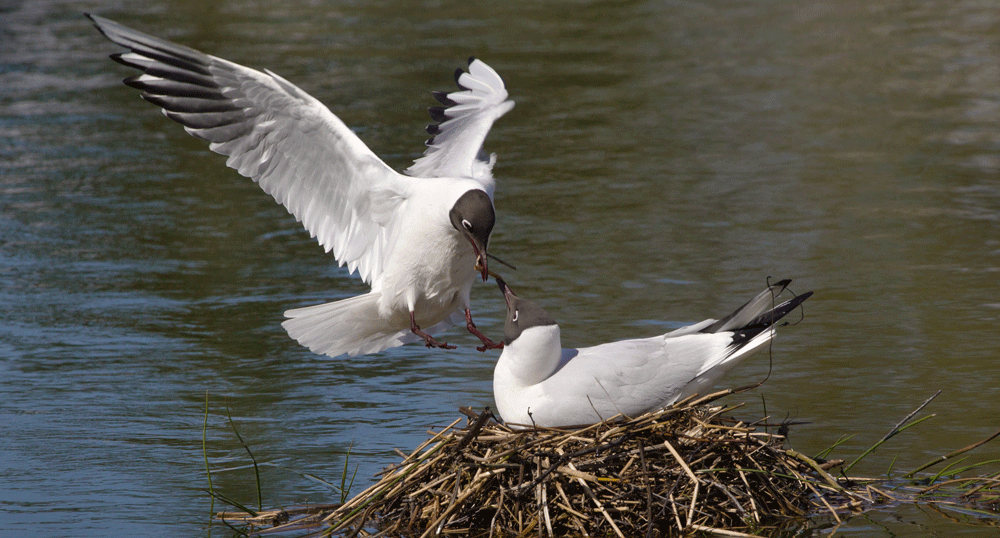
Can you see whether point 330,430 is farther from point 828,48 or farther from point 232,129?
point 828,48

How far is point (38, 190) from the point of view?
13.0 meters

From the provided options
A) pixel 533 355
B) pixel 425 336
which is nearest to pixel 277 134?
pixel 425 336

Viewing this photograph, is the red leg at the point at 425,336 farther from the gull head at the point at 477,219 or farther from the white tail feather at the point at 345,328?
the gull head at the point at 477,219

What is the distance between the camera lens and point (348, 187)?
24.8 ft

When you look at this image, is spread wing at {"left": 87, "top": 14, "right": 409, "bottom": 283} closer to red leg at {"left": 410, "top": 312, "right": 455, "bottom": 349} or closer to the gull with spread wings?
the gull with spread wings

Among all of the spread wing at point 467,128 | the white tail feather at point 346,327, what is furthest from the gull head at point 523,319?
the white tail feather at point 346,327

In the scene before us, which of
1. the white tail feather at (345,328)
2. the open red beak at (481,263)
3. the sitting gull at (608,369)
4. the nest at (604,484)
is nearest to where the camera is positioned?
the nest at (604,484)

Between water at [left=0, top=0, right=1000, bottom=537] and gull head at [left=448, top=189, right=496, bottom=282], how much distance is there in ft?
3.74

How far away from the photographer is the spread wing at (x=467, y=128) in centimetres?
765

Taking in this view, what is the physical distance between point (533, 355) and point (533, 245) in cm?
469

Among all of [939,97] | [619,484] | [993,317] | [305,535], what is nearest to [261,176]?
[305,535]

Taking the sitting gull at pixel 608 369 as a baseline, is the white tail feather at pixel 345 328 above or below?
below

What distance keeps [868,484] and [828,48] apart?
43.6 ft

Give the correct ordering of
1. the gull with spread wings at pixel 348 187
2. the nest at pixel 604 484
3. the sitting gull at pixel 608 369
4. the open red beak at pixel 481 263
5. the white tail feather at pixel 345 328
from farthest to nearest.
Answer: the white tail feather at pixel 345 328 < the gull with spread wings at pixel 348 187 < the open red beak at pixel 481 263 < the sitting gull at pixel 608 369 < the nest at pixel 604 484
